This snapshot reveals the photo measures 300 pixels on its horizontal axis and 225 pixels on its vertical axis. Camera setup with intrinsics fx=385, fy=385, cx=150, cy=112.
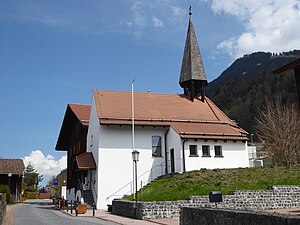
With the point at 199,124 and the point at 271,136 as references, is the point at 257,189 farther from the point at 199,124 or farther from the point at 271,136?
the point at 271,136

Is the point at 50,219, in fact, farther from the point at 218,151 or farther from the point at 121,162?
the point at 218,151

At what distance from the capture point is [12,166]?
4819cm

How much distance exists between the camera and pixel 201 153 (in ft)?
105

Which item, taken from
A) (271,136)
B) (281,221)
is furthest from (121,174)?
(281,221)

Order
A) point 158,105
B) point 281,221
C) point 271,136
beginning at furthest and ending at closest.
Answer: point 271,136
point 158,105
point 281,221

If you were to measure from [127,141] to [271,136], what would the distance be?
55.9ft

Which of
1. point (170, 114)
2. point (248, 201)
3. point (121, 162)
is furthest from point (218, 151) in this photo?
point (248, 201)

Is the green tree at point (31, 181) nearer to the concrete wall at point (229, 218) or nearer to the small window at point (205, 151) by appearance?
the small window at point (205, 151)

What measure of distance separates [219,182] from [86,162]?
12.6 meters

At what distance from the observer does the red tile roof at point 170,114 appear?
3269 centimetres

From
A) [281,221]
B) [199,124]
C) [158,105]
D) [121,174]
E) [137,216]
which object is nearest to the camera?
[281,221]

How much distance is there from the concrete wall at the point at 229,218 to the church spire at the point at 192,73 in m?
26.9

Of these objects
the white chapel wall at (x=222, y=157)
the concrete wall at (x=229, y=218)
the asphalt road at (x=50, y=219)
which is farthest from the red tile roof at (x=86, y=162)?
the concrete wall at (x=229, y=218)

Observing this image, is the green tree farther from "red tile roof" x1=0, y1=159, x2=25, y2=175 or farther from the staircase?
the staircase
